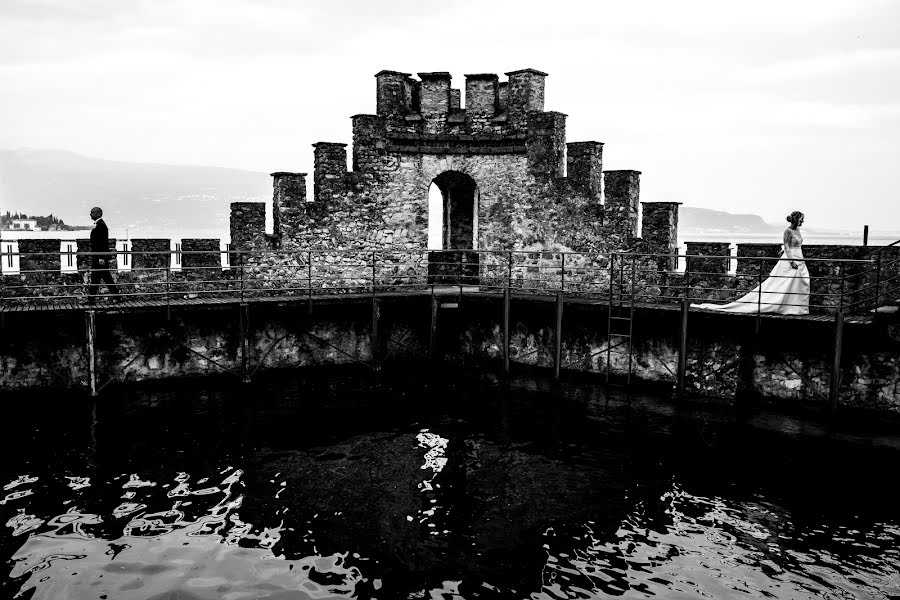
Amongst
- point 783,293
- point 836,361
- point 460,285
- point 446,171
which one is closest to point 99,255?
point 460,285

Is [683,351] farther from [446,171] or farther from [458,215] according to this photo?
[458,215]

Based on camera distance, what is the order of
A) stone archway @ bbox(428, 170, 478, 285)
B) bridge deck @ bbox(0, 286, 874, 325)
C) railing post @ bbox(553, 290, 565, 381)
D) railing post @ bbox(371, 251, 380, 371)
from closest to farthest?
bridge deck @ bbox(0, 286, 874, 325), railing post @ bbox(553, 290, 565, 381), railing post @ bbox(371, 251, 380, 371), stone archway @ bbox(428, 170, 478, 285)

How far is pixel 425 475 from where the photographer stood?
10.6m

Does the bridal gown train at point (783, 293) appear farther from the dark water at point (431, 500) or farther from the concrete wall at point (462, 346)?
the dark water at point (431, 500)

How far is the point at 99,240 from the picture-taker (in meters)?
14.2

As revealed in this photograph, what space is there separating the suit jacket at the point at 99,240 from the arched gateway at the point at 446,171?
126 inches

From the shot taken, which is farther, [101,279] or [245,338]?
[245,338]

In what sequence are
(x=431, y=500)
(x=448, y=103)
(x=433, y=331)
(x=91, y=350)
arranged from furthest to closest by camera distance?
(x=448, y=103) → (x=433, y=331) → (x=91, y=350) → (x=431, y=500)

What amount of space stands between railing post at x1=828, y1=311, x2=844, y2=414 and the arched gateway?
575cm

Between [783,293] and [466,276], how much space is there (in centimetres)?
654

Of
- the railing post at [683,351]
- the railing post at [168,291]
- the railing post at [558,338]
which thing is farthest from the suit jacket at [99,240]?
the railing post at [683,351]

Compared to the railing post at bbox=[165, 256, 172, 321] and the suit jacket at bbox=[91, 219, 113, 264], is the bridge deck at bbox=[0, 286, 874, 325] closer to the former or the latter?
the railing post at bbox=[165, 256, 172, 321]

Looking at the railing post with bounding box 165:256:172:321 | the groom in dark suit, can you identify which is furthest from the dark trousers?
the railing post with bounding box 165:256:172:321

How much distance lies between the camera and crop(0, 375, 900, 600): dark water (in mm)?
7660
